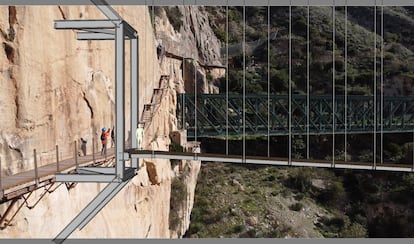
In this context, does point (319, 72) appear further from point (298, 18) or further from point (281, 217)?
point (281, 217)

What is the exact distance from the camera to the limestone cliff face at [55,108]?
26.2ft

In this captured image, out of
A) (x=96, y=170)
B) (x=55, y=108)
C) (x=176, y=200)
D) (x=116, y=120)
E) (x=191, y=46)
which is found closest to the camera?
(x=116, y=120)

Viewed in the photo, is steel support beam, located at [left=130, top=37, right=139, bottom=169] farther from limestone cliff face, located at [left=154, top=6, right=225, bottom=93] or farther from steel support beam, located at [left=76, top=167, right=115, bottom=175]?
limestone cliff face, located at [left=154, top=6, right=225, bottom=93]

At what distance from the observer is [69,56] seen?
9977 millimetres

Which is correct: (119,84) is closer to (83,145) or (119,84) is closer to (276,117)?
(83,145)

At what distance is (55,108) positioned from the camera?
934 centimetres

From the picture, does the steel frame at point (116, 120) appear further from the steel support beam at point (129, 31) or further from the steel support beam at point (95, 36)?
the steel support beam at point (95, 36)

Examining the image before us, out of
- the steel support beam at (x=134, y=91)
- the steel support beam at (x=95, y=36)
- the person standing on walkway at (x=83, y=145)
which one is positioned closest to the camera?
the steel support beam at (x=134, y=91)

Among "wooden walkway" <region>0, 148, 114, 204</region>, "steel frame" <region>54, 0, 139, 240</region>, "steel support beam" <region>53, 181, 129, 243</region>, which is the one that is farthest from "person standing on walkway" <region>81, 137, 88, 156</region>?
"steel support beam" <region>53, 181, 129, 243</region>

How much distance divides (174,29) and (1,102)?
61.1 ft

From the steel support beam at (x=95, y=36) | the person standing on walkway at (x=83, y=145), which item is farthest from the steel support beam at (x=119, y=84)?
the person standing on walkway at (x=83, y=145)

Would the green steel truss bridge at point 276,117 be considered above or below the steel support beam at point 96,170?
above

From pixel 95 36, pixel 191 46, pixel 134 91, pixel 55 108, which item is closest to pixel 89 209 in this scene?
pixel 134 91
